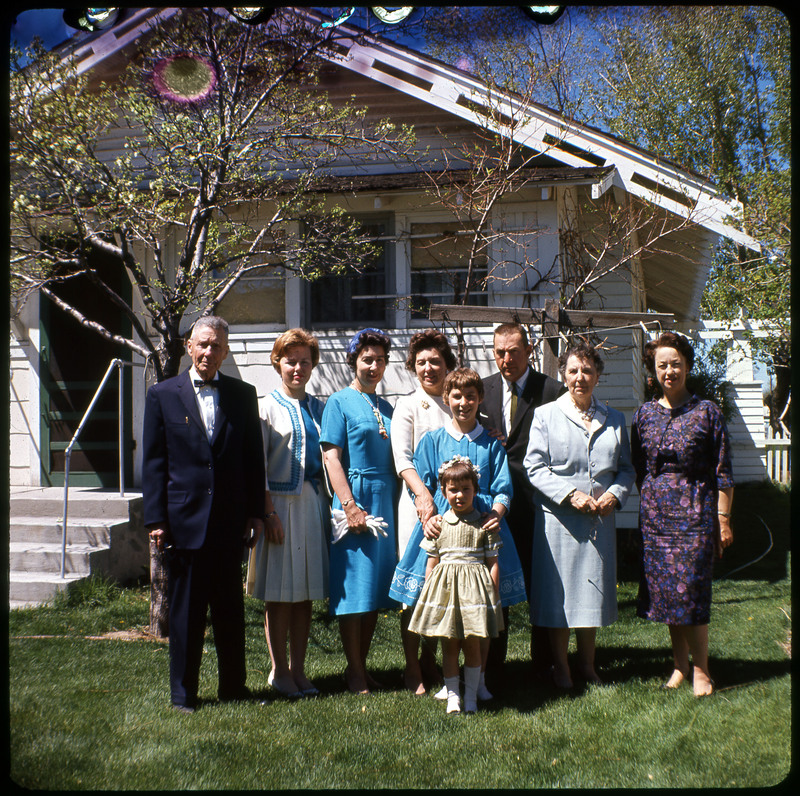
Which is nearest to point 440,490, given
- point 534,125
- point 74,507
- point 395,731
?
point 395,731

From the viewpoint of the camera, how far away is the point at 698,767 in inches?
135

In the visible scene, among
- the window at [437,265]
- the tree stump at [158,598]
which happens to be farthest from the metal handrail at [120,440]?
the window at [437,265]

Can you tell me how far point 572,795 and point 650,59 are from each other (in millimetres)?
18973

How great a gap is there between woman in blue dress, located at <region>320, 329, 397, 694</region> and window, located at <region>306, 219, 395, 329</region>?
13.3 ft

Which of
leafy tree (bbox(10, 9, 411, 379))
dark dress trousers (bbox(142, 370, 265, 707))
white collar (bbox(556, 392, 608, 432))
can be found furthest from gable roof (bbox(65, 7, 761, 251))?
dark dress trousers (bbox(142, 370, 265, 707))

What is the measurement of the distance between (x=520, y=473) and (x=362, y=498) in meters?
0.88

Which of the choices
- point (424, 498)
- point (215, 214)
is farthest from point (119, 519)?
point (424, 498)

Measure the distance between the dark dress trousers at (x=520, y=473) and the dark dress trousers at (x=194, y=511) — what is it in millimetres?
1339

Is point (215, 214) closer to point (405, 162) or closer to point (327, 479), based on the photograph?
point (405, 162)

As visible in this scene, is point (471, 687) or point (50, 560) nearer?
point (471, 687)

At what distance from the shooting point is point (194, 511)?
3.96 m

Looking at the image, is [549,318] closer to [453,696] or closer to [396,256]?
[396,256]

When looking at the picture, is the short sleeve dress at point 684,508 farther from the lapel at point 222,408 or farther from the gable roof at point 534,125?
the gable roof at point 534,125

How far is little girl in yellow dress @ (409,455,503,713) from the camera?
12.6ft
